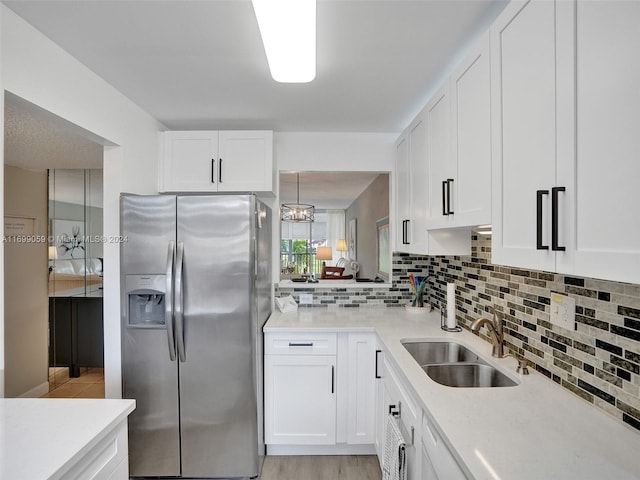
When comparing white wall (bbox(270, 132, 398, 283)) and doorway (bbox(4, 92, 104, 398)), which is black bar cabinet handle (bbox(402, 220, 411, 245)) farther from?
doorway (bbox(4, 92, 104, 398))

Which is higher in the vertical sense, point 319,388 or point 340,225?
point 340,225

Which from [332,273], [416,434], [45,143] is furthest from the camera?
[332,273]

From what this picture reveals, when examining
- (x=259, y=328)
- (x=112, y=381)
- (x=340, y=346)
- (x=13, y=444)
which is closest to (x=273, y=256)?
(x=259, y=328)

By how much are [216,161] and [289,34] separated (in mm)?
1581

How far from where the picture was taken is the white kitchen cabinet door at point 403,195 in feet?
7.84

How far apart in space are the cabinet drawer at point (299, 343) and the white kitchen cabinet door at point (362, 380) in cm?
14

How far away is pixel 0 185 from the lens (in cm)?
130

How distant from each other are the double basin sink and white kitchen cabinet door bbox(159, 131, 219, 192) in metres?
1.86

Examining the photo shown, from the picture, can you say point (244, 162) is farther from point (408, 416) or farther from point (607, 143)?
point (607, 143)

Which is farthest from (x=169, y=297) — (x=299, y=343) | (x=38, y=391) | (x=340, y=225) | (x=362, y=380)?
(x=340, y=225)

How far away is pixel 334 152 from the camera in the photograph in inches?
114

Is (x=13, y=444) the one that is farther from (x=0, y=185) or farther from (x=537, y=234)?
(x=537, y=234)

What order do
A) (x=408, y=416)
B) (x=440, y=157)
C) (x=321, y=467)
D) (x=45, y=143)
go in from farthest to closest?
(x=45, y=143) → (x=321, y=467) → (x=440, y=157) → (x=408, y=416)

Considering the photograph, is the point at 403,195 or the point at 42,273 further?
the point at 42,273
